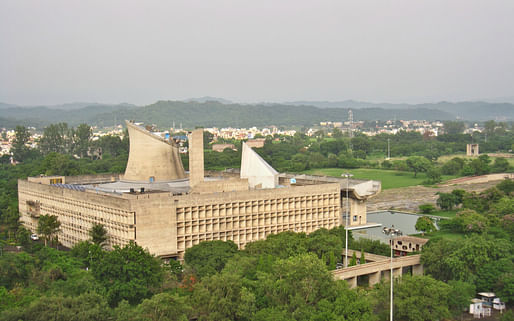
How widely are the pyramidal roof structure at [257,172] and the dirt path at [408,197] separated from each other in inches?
1224

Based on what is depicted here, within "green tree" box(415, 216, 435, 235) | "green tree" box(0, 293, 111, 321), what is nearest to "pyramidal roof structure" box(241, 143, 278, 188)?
"green tree" box(415, 216, 435, 235)

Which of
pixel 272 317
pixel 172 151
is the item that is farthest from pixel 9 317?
pixel 172 151

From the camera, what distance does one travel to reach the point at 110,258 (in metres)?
40.3

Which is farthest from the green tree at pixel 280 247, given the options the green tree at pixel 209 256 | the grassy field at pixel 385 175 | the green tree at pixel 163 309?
the grassy field at pixel 385 175

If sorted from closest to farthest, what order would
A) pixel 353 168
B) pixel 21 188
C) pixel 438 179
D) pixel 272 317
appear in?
pixel 272 317 → pixel 21 188 → pixel 438 179 → pixel 353 168

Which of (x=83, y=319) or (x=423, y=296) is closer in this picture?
(x=83, y=319)

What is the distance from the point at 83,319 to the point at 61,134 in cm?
13800

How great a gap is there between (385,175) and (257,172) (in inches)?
2694

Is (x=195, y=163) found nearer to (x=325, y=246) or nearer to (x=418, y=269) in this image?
(x=325, y=246)

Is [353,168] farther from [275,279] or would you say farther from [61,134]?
[275,279]

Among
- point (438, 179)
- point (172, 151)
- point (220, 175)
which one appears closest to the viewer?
point (172, 151)

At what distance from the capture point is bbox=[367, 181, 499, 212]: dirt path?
300 ft

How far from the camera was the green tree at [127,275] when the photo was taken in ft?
126

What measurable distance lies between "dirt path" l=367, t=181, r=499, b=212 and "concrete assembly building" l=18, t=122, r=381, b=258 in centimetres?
2522
